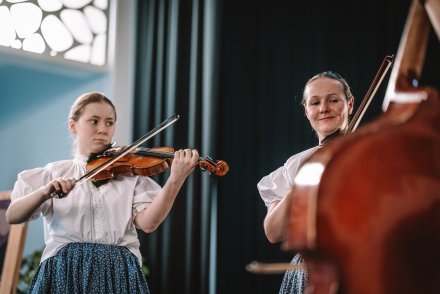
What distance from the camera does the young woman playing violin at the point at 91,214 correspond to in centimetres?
158

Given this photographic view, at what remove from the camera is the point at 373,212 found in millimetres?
544

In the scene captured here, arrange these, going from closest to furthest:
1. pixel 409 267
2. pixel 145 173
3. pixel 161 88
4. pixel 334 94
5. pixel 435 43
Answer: pixel 409 267
pixel 334 94
pixel 145 173
pixel 435 43
pixel 161 88

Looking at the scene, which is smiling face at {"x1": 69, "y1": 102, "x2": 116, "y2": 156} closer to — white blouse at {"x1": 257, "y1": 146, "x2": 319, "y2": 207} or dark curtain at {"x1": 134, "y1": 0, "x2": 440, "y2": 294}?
white blouse at {"x1": 257, "y1": 146, "x2": 319, "y2": 207}

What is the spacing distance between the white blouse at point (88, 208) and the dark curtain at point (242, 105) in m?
1.16

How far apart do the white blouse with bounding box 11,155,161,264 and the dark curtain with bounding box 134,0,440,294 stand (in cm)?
116

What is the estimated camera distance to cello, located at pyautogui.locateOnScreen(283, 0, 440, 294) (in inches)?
21.1

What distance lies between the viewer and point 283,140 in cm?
286

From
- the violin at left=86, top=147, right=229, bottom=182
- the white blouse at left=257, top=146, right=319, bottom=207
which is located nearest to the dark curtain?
the violin at left=86, top=147, right=229, bottom=182

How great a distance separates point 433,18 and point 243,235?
2.29 m

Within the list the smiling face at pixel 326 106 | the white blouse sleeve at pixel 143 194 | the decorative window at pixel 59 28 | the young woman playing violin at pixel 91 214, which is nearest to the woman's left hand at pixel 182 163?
the young woman playing violin at pixel 91 214

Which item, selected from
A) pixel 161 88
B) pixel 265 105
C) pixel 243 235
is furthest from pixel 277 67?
pixel 243 235

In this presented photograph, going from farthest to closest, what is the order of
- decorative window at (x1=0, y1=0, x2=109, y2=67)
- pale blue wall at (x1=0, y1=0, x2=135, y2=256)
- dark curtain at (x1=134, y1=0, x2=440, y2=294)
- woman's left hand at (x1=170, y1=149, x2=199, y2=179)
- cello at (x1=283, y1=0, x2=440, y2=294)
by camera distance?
pale blue wall at (x1=0, y1=0, x2=135, y2=256) → decorative window at (x1=0, y1=0, x2=109, y2=67) → dark curtain at (x1=134, y1=0, x2=440, y2=294) → woman's left hand at (x1=170, y1=149, x2=199, y2=179) → cello at (x1=283, y1=0, x2=440, y2=294)

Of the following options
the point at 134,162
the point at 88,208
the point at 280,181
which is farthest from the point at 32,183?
the point at 280,181

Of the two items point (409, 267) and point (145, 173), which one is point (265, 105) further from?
point (409, 267)
